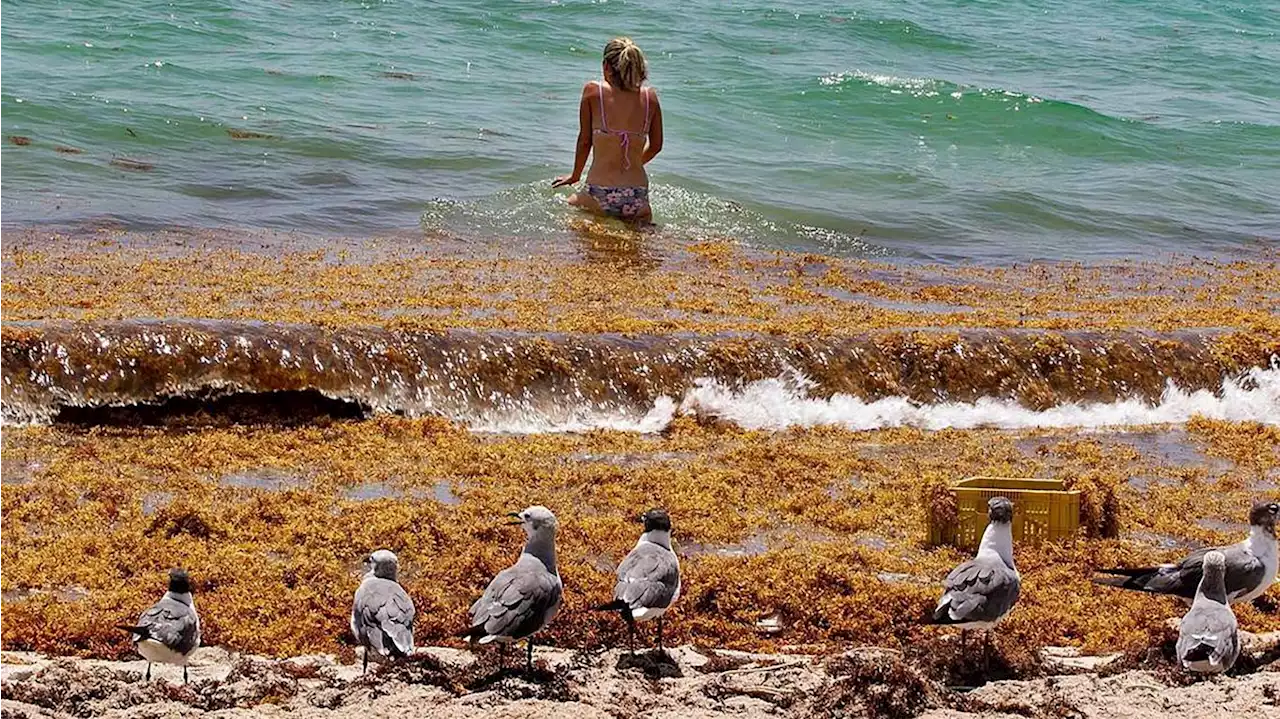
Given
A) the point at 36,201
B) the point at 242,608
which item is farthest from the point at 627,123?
the point at 242,608

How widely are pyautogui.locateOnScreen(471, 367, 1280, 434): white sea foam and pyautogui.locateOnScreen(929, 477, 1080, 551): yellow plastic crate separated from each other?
2778mm

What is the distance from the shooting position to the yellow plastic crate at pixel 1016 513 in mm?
7895

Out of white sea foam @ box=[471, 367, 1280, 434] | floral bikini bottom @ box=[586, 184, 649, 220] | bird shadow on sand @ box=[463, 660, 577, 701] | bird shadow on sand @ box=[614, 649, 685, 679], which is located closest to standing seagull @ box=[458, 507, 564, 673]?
bird shadow on sand @ box=[463, 660, 577, 701]

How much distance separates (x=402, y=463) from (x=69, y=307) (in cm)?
329

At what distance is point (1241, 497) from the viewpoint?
916 cm

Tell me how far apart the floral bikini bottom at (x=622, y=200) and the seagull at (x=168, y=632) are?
10553 mm

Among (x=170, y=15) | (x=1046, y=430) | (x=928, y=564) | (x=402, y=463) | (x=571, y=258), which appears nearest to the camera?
(x=928, y=564)

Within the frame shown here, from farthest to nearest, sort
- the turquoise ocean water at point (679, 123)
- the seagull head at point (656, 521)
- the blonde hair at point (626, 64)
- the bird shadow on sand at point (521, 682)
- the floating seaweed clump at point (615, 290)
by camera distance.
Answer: the turquoise ocean water at point (679, 123), the blonde hair at point (626, 64), the floating seaweed clump at point (615, 290), the seagull head at point (656, 521), the bird shadow on sand at point (521, 682)

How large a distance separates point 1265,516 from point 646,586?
108 inches

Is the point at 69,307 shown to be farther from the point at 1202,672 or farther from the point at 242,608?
the point at 1202,672

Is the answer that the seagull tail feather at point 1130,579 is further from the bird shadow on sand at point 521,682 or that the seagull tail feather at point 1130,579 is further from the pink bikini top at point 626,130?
the pink bikini top at point 626,130

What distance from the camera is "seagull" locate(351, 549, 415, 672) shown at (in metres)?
6.04

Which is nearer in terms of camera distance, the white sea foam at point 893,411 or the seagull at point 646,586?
the seagull at point 646,586

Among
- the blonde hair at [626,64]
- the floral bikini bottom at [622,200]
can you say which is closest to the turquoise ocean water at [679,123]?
the floral bikini bottom at [622,200]
